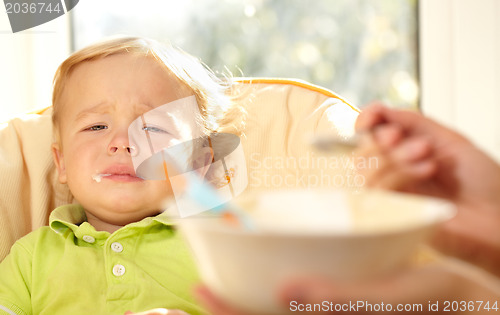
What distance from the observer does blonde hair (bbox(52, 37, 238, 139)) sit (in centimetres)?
115

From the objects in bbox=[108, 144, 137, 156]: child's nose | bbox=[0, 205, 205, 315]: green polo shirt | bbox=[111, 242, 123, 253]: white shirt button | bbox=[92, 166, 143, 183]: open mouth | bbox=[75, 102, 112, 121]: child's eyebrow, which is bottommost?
bbox=[0, 205, 205, 315]: green polo shirt

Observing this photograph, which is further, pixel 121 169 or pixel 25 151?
pixel 25 151

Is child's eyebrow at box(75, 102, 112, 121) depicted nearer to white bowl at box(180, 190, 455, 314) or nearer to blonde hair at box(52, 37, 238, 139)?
blonde hair at box(52, 37, 238, 139)

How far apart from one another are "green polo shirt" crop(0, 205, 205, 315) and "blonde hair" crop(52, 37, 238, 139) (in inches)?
10.1

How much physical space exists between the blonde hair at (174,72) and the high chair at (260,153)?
0.05 m

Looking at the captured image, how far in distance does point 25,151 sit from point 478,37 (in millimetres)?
1340

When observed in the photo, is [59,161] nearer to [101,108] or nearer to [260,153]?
[101,108]

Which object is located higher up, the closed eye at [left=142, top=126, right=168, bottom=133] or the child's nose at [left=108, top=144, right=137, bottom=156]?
the closed eye at [left=142, top=126, right=168, bottom=133]

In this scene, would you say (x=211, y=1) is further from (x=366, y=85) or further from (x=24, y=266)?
(x=24, y=266)

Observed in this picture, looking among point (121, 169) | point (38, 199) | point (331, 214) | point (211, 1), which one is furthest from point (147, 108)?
point (211, 1)

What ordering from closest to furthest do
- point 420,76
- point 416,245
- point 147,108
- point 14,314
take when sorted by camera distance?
1. point 416,245
2. point 14,314
3. point 147,108
4. point 420,76

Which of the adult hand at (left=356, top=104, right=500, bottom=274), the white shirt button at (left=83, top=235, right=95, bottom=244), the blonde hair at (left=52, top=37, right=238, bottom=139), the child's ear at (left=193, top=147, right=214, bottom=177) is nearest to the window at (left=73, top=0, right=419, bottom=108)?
the blonde hair at (left=52, top=37, right=238, bottom=139)

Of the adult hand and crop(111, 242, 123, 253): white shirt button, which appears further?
crop(111, 242, 123, 253): white shirt button

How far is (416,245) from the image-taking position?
443mm
